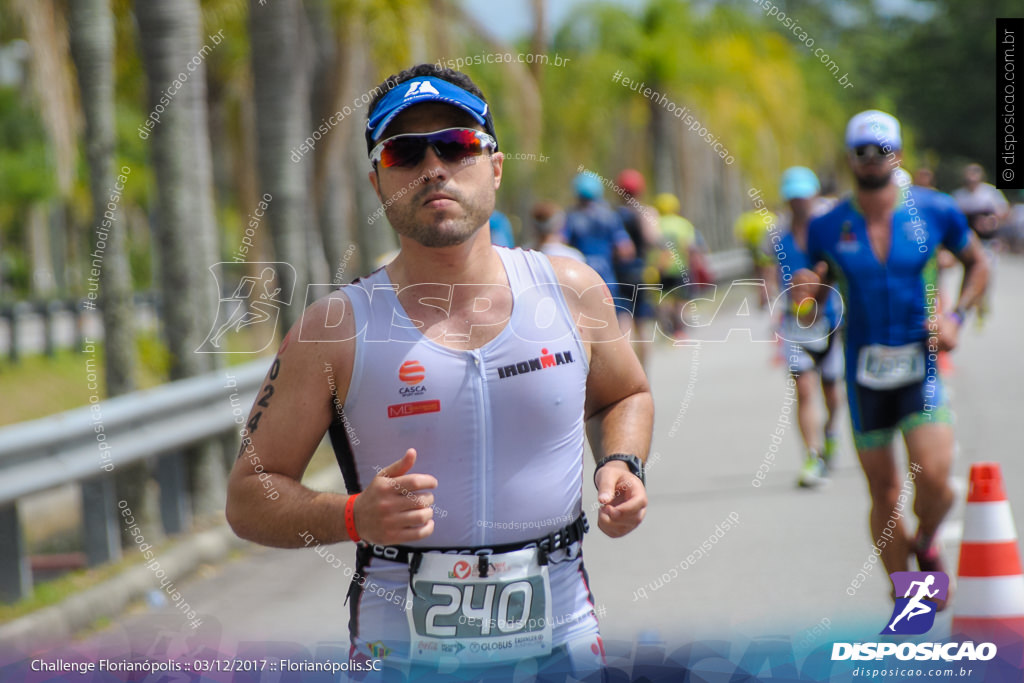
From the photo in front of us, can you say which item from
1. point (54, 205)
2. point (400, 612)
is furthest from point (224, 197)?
point (400, 612)

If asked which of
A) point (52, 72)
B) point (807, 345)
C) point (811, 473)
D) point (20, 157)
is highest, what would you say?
point (20, 157)

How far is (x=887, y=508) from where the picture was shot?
5691mm

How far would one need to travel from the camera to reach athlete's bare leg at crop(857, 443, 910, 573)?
5.69 metres

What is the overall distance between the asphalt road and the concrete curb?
106 millimetres

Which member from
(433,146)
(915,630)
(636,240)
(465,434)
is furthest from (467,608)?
(636,240)

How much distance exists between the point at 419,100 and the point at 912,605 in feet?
7.43

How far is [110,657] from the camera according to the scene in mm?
3244

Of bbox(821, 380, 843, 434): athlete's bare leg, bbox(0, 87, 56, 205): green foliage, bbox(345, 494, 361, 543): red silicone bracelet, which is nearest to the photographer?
bbox(345, 494, 361, 543): red silicone bracelet

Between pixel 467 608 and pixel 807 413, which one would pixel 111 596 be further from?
pixel 807 413

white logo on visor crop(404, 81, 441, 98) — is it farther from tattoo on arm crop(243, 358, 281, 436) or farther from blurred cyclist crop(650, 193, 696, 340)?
blurred cyclist crop(650, 193, 696, 340)

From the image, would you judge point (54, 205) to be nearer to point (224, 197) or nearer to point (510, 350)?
point (224, 197)

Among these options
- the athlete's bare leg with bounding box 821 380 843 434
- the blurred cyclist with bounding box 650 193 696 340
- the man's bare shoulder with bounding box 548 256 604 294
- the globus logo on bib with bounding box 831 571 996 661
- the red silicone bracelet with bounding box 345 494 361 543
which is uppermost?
the blurred cyclist with bounding box 650 193 696 340

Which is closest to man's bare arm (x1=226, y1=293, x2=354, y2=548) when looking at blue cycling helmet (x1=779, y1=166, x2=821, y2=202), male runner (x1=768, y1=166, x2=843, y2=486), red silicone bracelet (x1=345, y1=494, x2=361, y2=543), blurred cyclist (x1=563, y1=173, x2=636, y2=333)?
red silicone bracelet (x1=345, y1=494, x2=361, y2=543)

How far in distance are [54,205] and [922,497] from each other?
1672 inches
